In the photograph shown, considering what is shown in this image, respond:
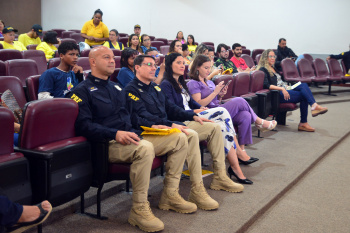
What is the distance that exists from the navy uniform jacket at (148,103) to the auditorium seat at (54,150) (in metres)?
0.57

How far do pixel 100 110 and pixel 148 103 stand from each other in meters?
0.46

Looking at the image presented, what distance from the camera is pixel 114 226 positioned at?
2172 millimetres

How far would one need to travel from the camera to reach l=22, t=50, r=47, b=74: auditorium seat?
14.7 ft

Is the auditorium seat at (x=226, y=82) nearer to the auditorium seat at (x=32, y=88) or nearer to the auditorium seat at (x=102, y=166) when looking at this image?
the auditorium seat at (x=32, y=88)

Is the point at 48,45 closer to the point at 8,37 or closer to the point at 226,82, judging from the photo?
the point at 8,37

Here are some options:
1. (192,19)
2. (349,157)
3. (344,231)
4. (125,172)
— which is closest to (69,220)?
(125,172)

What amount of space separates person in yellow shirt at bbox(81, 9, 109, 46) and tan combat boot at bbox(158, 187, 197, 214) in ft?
16.4

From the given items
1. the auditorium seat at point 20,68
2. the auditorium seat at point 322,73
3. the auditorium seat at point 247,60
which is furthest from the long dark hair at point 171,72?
the auditorium seat at point 322,73

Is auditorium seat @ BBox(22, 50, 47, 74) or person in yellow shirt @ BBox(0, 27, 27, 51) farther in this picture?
person in yellow shirt @ BBox(0, 27, 27, 51)

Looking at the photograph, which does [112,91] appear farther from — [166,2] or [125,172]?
[166,2]

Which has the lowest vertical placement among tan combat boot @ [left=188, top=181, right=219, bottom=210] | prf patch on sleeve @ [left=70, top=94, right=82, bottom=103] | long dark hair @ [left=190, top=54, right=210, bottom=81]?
Result: tan combat boot @ [left=188, top=181, right=219, bottom=210]

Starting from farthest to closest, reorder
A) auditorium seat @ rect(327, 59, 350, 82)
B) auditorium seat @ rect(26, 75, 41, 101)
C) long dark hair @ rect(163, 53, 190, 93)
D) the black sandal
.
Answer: auditorium seat @ rect(327, 59, 350, 82) → long dark hair @ rect(163, 53, 190, 93) → auditorium seat @ rect(26, 75, 41, 101) → the black sandal

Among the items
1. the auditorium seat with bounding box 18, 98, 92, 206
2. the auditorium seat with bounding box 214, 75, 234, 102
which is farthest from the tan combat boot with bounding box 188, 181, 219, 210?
the auditorium seat with bounding box 214, 75, 234, 102

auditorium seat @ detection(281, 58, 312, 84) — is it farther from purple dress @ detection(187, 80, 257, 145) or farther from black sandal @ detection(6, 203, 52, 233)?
black sandal @ detection(6, 203, 52, 233)
